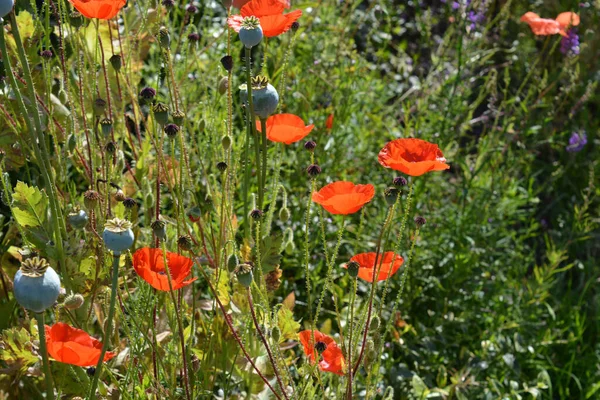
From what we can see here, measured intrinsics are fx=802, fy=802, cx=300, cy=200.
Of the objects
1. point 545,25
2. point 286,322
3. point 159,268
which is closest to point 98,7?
point 159,268

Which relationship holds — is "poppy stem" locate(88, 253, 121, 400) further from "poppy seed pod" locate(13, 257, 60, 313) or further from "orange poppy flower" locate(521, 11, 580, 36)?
"orange poppy flower" locate(521, 11, 580, 36)

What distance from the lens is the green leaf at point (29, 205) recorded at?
146 centimetres

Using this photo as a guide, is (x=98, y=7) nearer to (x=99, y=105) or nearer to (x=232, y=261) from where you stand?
(x=99, y=105)

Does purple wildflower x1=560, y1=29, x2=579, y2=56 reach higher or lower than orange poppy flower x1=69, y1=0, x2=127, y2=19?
lower

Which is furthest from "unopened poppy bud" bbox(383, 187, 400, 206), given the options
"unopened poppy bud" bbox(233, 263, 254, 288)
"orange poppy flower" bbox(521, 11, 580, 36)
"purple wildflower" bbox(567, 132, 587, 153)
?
"purple wildflower" bbox(567, 132, 587, 153)

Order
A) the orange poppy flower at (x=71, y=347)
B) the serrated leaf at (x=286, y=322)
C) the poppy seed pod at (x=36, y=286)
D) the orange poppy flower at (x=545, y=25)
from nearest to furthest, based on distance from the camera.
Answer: the poppy seed pod at (x=36, y=286), the orange poppy flower at (x=71, y=347), the serrated leaf at (x=286, y=322), the orange poppy flower at (x=545, y=25)

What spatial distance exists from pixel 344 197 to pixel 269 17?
1.28ft

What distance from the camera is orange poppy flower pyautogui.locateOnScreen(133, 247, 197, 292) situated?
1.30m

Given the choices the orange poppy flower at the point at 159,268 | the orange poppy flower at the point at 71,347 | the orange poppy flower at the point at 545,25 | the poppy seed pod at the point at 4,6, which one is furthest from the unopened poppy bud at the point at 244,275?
the orange poppy flower at the point at 545,25

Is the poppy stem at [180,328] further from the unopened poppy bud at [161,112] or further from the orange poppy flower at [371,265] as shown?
the orange poppy flower at [371,265]

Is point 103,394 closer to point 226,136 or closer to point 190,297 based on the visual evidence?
point 190,297

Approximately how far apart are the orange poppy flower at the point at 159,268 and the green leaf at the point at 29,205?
0.24 m

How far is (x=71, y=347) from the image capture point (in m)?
1.20

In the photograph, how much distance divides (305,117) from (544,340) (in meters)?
1.02
